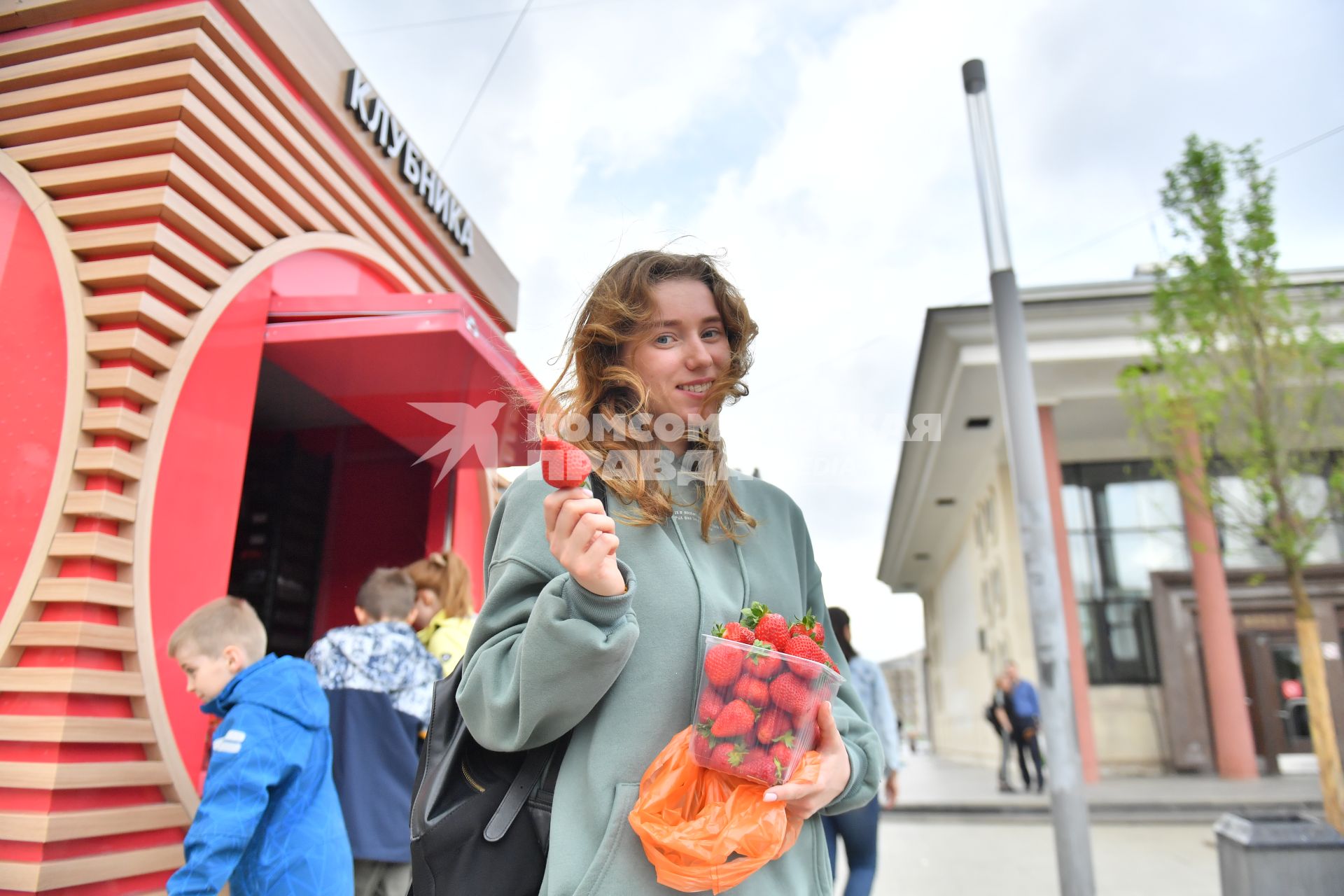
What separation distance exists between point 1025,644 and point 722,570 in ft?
42.4

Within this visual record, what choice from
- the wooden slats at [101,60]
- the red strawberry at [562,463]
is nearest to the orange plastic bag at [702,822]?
the red strawberry at [562,463]

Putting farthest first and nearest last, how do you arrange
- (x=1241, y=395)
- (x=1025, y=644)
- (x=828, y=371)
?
(x=1025, y=644) < (x=1241, y=395) < (x=828, y=371)

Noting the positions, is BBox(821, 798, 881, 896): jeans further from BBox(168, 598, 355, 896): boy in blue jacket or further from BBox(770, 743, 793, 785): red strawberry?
BBox(770, 743, 793, 785): red strawberry

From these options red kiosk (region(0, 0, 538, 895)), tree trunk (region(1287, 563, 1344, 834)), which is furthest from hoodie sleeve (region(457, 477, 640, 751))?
tree trunk (region(1287, 563, 1344, 834))

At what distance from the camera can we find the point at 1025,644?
Result: 12555mm

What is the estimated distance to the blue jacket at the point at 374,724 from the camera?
122 inches

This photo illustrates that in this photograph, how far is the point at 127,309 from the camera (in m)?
3.00

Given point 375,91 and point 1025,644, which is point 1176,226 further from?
point 1025,644

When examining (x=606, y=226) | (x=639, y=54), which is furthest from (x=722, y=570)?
(x=639, y=54)

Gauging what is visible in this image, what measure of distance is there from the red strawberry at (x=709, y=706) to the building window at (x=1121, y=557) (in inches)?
535

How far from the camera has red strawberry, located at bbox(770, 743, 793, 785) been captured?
897 millimetres

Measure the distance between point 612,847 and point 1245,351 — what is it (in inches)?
285

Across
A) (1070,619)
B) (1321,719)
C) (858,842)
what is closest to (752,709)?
(858,842)

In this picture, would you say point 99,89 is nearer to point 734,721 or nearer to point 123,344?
point 123,344
